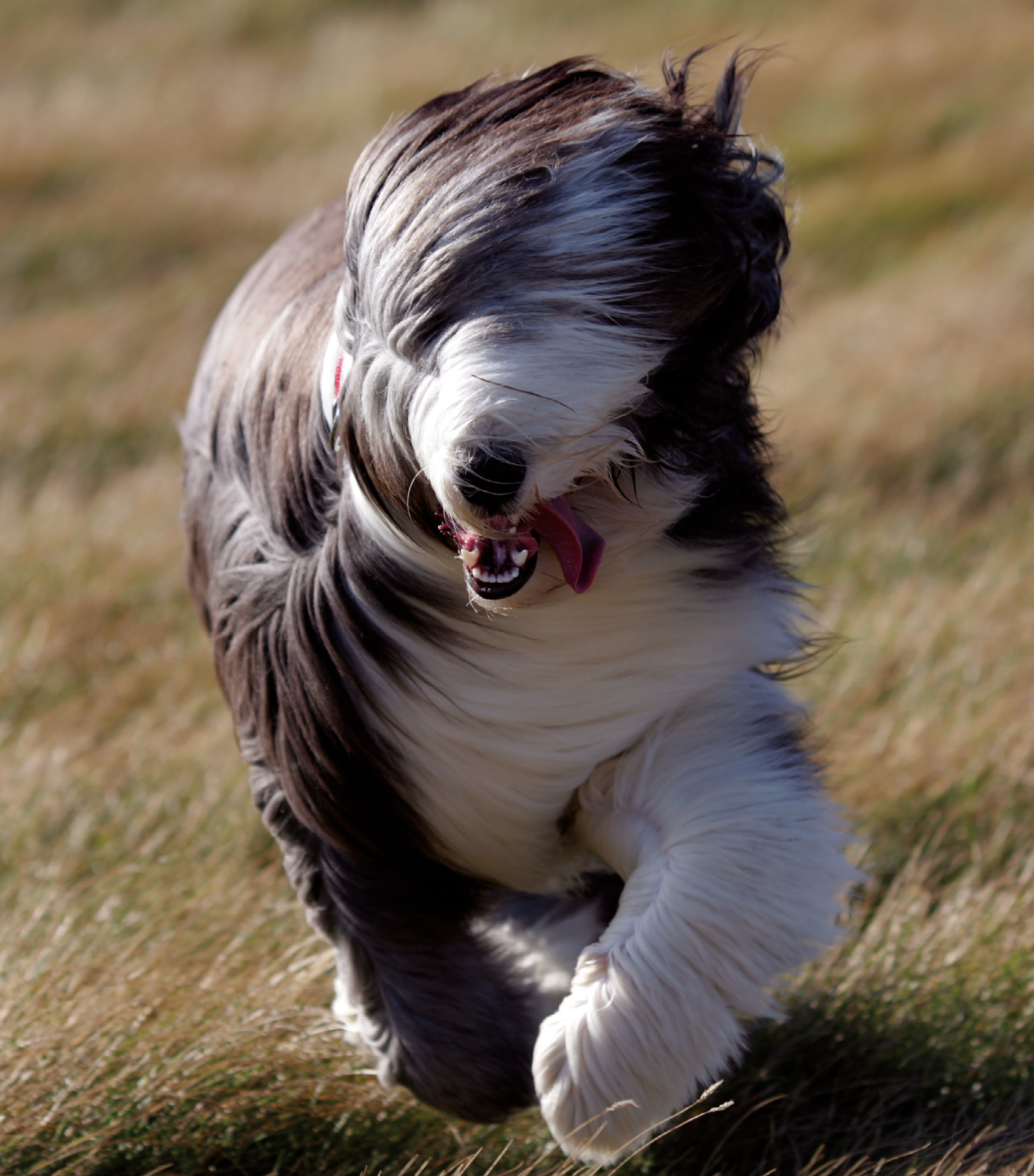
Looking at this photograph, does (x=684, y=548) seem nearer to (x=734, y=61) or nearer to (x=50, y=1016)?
(x=734, y=61)

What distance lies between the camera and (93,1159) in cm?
258

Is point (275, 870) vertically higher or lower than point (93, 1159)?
higher

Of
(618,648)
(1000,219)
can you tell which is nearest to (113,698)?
(618,648)

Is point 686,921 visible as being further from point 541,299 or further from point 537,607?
point 541,299

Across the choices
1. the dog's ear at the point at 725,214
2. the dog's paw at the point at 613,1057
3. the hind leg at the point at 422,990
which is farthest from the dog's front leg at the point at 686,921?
the dog's ear at the point at 725,214

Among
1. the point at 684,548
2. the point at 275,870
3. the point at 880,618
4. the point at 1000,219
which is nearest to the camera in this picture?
the point at 684,548

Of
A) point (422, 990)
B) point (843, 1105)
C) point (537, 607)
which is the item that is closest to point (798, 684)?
point (843, 1105)

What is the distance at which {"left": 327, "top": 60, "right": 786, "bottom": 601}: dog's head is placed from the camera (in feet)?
6.56

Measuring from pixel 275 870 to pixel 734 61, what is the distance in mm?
2221

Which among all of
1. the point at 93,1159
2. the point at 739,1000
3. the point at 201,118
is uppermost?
the point at 201,118

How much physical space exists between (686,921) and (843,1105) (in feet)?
2.96

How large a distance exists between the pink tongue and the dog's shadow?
3.44ft

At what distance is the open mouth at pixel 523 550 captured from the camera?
7.00 ft

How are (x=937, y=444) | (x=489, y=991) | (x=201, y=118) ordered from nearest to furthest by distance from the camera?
(x=489, y=991) < (x=937, y=444) < (x=201, y=118)
